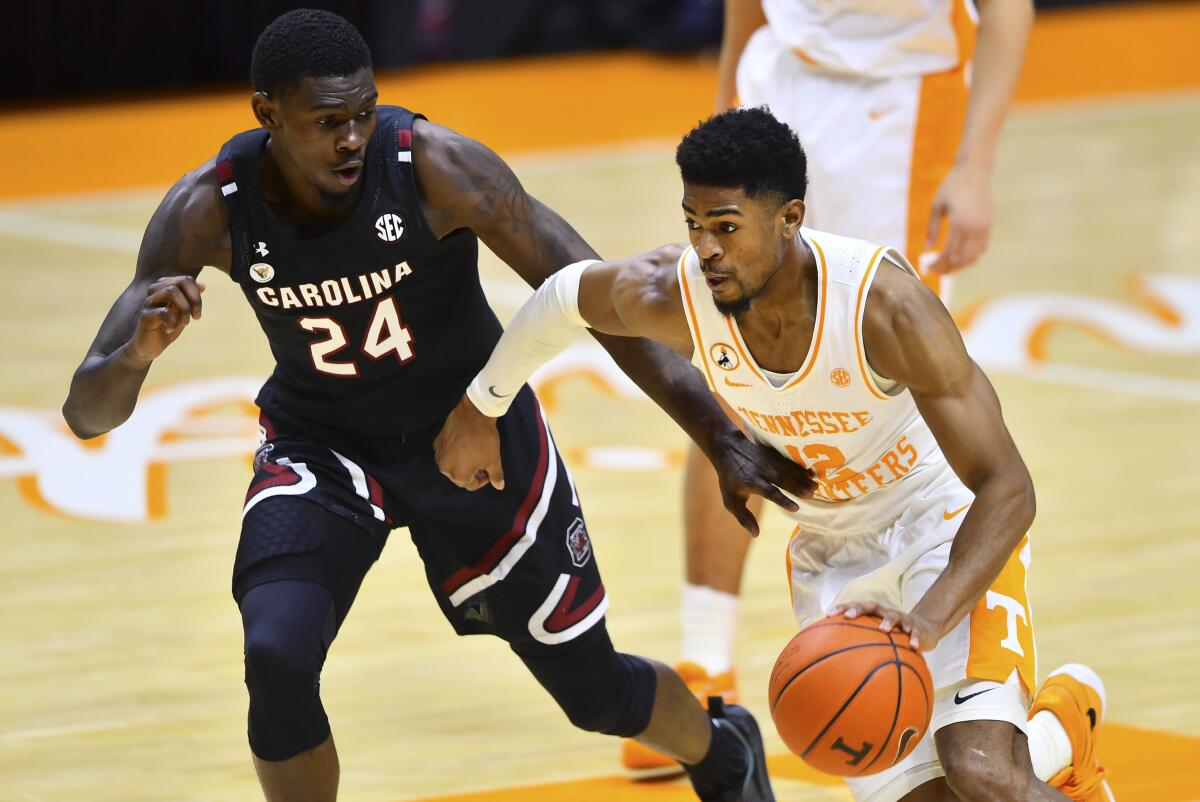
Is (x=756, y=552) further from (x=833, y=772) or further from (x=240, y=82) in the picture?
(x=240, y=82)

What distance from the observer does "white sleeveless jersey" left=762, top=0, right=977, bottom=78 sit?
15.3ft

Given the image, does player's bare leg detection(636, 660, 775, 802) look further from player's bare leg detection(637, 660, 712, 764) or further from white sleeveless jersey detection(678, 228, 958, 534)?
white sleeveless jersey detection(678, 228, 958, 534)

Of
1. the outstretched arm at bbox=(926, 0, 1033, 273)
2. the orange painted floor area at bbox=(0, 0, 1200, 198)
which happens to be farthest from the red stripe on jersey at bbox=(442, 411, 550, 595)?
the orange painted floor area at bbox=(0, 0, 1200, 198)

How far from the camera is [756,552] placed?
5.96 m

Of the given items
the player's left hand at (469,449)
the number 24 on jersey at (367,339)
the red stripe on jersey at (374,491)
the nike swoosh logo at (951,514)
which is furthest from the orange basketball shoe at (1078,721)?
the number 24 on jersey at (367,339)

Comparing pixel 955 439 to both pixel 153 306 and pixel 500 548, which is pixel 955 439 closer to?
pixel 500 548

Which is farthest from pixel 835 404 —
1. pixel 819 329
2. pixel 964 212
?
pixel 964 212

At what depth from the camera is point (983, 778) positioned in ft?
11.2

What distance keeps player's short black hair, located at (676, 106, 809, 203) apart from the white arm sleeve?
0.45 metres

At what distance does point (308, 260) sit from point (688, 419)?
0.85 meters

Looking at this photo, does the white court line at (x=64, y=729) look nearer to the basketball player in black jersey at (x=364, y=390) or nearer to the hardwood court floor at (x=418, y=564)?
the hardwood court floor at (x=418, y=564)

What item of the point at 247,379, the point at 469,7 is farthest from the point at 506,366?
the point at 469,7

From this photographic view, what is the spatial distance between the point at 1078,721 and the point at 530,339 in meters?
Answer: 1.50

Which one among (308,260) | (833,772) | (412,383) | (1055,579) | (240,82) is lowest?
(240,82)
